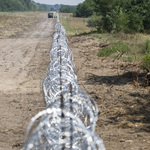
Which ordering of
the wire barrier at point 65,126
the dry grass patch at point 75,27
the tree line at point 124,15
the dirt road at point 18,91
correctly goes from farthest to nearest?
1. the dry grass patch at point 75,27
2. the tree line at point 124,15
3. the dirt road at point 18,91
4. the wire barrier at point 65,126

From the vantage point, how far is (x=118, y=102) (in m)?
7.74

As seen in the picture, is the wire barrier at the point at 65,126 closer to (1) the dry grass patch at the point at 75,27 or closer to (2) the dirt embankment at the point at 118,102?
(2) the dirt embankment at the point at 118,102

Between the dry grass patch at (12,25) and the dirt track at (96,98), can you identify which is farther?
the dry grass patch at (12,25)

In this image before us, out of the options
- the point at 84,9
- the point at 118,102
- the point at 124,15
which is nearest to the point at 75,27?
the point at 124,15

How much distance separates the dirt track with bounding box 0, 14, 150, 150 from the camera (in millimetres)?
5562

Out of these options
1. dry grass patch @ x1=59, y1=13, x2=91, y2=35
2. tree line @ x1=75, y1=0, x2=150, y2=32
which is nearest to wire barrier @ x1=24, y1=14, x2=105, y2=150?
tree line @ x1=75, y1=0, x2=150, y2=32

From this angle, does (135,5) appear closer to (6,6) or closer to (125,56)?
(125,56)

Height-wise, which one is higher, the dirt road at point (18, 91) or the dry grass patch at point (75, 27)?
the dry grass patch at point (75, 27)

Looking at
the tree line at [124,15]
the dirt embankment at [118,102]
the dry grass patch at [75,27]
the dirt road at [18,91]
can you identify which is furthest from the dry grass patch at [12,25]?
the dirt embankment at [118,102]

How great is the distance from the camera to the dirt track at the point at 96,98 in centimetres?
556

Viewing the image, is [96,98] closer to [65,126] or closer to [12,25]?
[65,126]

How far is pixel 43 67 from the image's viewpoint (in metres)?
12.6

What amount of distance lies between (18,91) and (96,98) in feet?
9.26

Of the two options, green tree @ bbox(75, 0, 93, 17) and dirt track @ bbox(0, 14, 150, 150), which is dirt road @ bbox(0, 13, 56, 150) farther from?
green tree @ bbox(75, 0, 93, 17)
